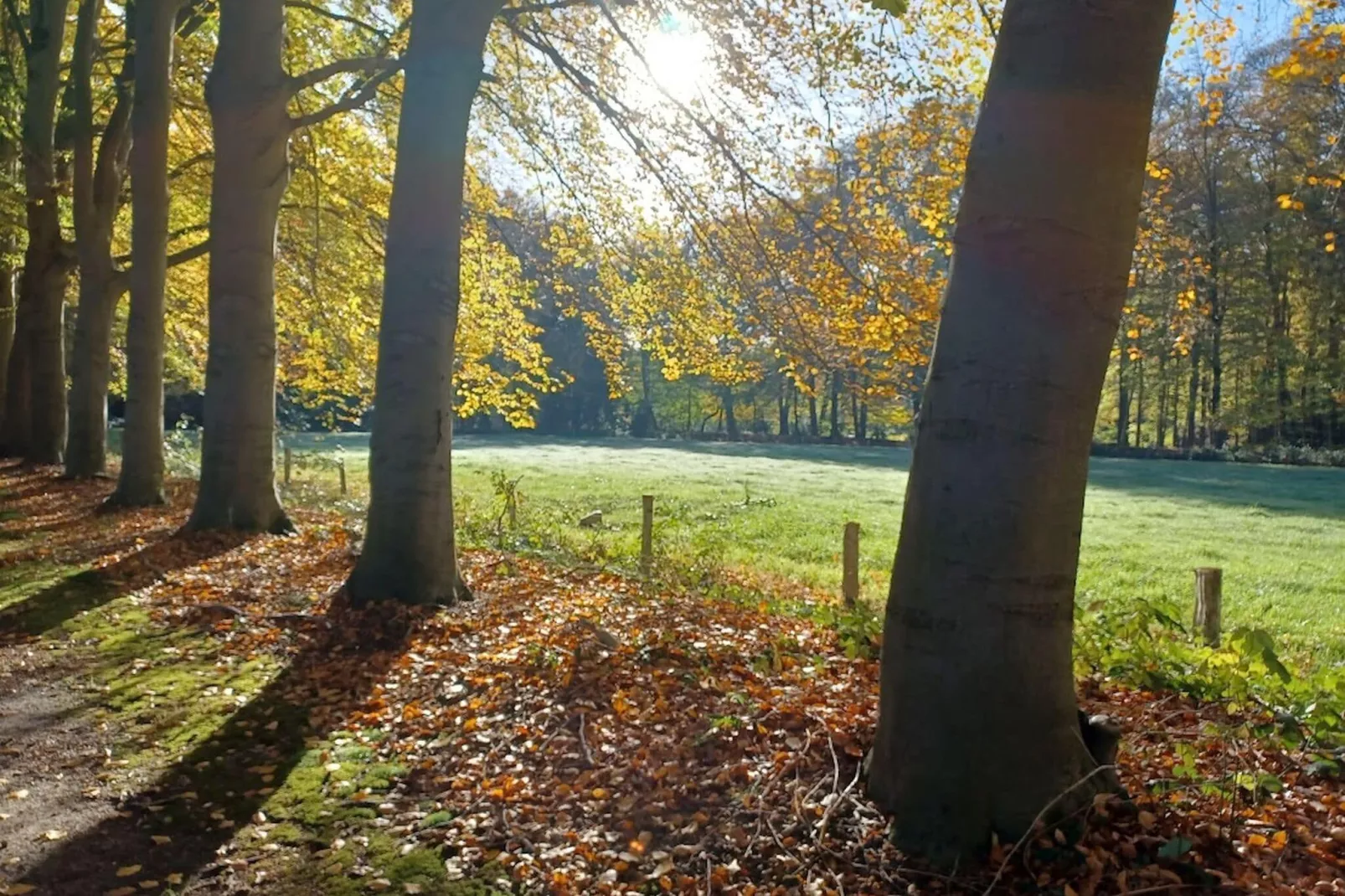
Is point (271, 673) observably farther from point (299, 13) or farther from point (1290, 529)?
point (1290, 529)

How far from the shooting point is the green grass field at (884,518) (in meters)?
13.4

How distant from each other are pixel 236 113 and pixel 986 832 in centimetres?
980

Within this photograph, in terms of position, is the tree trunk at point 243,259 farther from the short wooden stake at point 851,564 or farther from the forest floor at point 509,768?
the short wooden stake at point 851,564

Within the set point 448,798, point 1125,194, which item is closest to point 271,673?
point 448,798

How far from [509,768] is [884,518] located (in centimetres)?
1798

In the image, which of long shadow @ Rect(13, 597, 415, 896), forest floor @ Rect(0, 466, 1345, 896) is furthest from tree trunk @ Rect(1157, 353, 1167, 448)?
long shadow @ Rect(13, 597, 415, 896)

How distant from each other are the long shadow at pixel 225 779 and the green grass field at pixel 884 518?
5.74 metres

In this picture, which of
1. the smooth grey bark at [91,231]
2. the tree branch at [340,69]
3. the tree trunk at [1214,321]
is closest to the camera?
the tree branch at [340,69]

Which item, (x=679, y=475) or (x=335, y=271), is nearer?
(x=335, y=271)

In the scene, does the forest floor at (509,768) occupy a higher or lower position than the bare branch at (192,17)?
lower

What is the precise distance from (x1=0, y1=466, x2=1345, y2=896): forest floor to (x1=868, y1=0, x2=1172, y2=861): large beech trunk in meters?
0.29

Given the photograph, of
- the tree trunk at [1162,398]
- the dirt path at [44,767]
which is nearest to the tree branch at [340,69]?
the dirt path at [44,767]

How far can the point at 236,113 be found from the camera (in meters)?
10.0

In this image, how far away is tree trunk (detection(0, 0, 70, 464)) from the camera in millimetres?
15117
